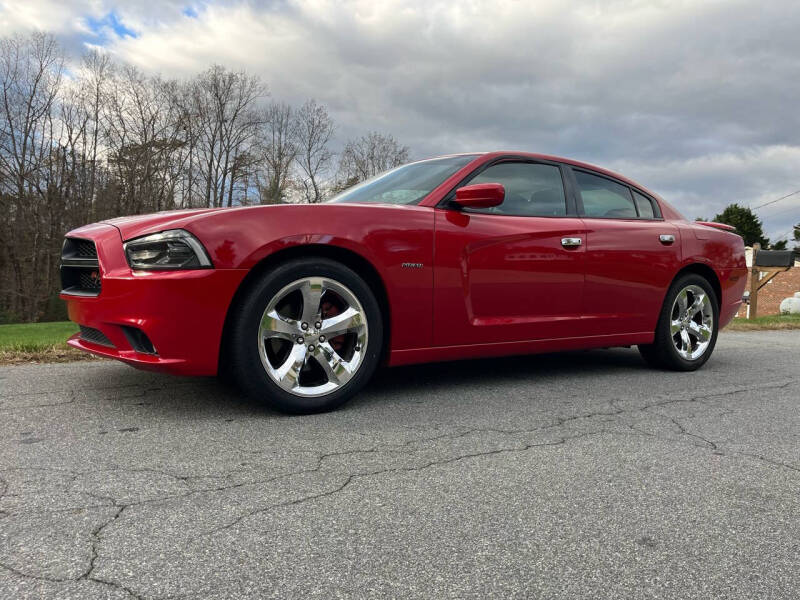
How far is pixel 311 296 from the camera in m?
3.25

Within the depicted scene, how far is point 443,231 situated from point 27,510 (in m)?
2.43

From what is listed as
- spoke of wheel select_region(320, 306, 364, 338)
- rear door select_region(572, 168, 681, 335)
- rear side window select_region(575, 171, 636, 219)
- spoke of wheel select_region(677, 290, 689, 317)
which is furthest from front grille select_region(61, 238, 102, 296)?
spoke of wheel select_region(677, 290, 689, 317)

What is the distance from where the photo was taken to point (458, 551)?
1.77m

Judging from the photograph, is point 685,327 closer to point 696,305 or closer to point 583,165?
point 696,305

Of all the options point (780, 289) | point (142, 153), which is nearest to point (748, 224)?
point (780, 289)

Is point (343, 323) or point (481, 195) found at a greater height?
point (481, 195)

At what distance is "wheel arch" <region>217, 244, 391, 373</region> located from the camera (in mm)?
3125

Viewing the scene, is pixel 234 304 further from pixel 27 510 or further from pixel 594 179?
pixel 594 179

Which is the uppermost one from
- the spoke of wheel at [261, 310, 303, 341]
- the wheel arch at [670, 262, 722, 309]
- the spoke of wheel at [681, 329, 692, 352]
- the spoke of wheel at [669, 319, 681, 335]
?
the wheel arch at [670, 262, 722, 309]

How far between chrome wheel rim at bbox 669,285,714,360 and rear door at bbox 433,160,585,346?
120 centimetres

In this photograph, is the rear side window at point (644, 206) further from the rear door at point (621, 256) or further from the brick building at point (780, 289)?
the brick building at point (780, 289)

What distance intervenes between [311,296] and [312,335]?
0.20 m

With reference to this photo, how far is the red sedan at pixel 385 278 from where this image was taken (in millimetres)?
3008

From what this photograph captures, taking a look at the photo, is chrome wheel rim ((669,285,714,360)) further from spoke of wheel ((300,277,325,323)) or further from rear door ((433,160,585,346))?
spoke of wheel ((300,277,325,323))
